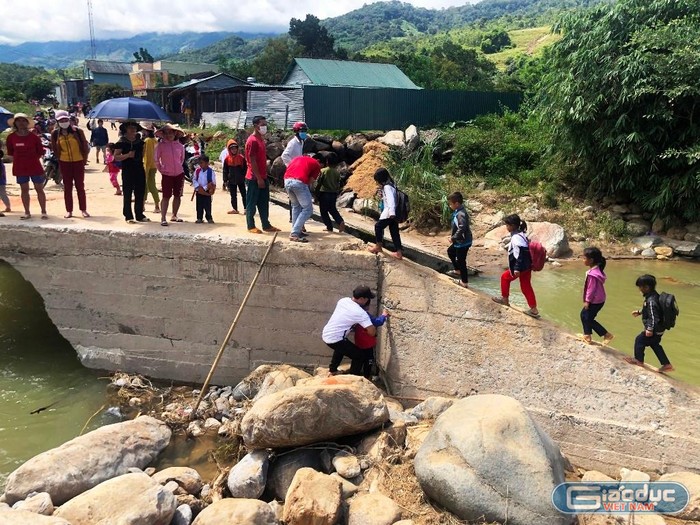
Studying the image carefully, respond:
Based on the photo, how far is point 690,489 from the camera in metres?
5.02

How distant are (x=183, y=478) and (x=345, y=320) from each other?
2237 mm

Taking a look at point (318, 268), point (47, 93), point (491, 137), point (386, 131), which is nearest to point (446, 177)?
point (491, 137)

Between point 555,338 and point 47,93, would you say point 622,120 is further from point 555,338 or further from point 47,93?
point 47,93

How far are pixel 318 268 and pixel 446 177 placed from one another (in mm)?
11193

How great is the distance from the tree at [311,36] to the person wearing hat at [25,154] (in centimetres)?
4937

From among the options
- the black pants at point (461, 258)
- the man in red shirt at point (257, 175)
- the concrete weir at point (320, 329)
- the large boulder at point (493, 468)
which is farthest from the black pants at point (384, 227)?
the large boulder at point (493, 468)

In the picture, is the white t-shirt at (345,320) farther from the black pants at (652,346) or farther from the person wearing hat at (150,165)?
the person wearing hat at (150,165)

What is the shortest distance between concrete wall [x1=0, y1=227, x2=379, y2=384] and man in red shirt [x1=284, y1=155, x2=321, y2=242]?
33cm

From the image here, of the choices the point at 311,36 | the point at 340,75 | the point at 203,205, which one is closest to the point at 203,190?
the point at 203,205

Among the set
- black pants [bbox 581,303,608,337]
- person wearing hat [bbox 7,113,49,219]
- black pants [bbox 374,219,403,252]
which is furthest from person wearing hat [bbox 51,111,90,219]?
black pants [bbox 581,303,608,337]

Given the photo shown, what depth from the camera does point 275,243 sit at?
268 inches

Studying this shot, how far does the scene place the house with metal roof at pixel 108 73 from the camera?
5788cm

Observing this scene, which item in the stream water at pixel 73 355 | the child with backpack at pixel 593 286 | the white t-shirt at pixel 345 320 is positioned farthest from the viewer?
the stream water at pixel 73 355

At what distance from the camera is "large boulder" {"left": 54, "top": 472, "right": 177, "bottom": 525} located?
4.28 meters
